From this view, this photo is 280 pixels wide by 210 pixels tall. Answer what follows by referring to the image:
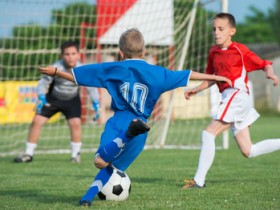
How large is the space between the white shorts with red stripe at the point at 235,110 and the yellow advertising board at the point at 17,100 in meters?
15.1

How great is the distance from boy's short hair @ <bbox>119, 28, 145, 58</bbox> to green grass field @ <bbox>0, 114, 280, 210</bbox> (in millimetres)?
1275

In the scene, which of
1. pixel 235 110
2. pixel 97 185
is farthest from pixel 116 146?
pixel 235 110

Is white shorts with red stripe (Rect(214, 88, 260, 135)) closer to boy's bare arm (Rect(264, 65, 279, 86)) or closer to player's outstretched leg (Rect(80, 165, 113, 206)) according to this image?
boy's bare arm (Rect(264, 65, 279, 86))

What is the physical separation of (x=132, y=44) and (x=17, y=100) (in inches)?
695

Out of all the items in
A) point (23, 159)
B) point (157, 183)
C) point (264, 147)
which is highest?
point (264, 147)

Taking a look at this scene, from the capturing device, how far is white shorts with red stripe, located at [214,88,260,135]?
7.28 meters

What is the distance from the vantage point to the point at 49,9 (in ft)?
43.6

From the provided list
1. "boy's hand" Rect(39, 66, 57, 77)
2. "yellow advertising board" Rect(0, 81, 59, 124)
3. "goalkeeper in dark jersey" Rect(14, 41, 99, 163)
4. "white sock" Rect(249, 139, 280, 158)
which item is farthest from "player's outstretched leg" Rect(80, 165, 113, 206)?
"yellow advertising board" Rect(0, 81, 59, 124)

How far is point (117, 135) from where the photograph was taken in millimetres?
5871

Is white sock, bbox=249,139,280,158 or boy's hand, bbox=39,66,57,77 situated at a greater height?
boy's hand, bbox=39,66,57,77

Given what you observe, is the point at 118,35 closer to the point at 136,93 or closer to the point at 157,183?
the point at 157,183

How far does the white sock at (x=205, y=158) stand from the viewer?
23.5 feet

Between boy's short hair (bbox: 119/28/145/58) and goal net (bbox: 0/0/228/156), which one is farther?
goal net (bbox: 0/0/228/156)

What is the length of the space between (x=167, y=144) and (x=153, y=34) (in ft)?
7.27
